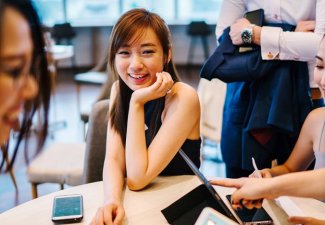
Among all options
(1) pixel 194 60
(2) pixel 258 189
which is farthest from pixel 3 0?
(1) pixel 194 60

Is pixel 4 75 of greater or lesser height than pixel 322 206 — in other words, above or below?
above

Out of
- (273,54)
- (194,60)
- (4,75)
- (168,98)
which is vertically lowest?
(194,60)

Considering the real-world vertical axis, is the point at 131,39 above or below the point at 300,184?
above

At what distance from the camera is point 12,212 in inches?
57.6

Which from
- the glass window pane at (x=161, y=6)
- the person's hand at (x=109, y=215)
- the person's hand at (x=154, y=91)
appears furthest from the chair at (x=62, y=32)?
the person's hand at (x=109, y=215)

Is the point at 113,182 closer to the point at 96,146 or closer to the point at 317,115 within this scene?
the point at 96,146

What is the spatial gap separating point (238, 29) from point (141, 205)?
887 millimetres

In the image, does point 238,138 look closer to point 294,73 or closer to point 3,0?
point 294,73

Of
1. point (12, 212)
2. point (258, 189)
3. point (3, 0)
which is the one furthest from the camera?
point (12, 212)

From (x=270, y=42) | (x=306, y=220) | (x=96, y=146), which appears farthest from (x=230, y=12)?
(x=306, y=220)

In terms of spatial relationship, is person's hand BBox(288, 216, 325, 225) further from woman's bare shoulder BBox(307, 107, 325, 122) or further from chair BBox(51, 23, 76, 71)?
chair BBox(51, 23, 76, 71)

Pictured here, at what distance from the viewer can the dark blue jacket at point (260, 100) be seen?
74.1 inches

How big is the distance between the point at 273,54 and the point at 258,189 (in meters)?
0.73

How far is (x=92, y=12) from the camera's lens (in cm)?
822
